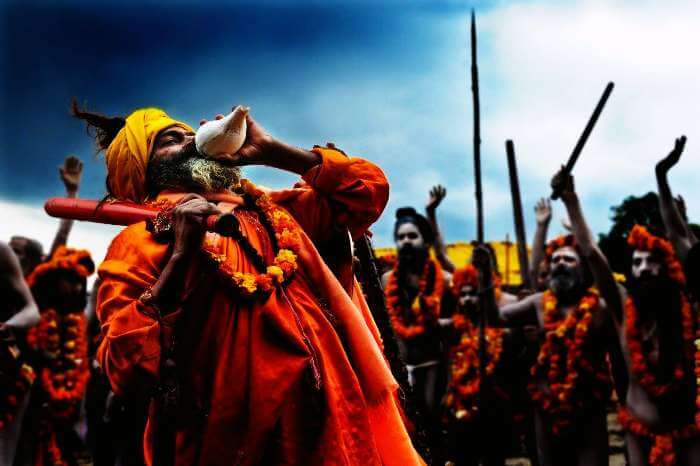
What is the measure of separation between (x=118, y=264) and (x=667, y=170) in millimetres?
5039

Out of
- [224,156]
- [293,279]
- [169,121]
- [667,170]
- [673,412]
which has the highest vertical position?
[667,170]

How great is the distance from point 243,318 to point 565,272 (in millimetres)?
5239

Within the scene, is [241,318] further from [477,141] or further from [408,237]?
[408,237]

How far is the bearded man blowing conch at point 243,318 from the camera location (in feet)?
9.39

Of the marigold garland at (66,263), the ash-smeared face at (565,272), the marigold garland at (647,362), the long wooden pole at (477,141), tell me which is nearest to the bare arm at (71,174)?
the marigold garland at (66,263)

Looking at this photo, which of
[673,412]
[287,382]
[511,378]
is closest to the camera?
[287,382]

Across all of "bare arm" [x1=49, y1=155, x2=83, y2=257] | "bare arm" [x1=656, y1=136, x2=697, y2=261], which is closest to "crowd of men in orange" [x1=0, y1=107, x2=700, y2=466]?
"bare arm" [x1=656, y1=136, x2=697, y2=261]

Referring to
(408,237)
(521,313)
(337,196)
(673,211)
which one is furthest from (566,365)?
(337,196)

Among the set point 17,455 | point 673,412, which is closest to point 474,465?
point 673,412

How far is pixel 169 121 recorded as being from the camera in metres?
3.41

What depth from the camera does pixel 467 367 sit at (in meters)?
9.32

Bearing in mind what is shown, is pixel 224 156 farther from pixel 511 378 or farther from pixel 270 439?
pixel 511 378

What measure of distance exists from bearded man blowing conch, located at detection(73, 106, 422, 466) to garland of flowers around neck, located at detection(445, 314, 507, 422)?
5.92m

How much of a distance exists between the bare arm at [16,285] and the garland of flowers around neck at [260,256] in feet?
9.90
